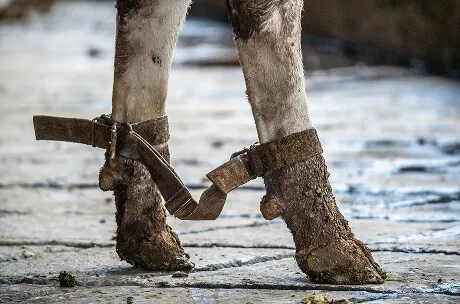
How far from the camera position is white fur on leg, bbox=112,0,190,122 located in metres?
2.51

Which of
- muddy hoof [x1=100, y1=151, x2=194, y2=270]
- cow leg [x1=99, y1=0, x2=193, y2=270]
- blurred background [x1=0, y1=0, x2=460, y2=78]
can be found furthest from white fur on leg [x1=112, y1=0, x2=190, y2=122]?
blurred background [x1=0, y1=0, x2=460, y2=78]

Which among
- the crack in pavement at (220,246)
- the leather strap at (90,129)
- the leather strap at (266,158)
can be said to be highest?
the leather strap at (90,129)

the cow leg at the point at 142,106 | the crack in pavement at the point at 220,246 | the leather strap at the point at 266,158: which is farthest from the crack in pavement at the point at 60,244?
the leather strap at the point at 266,158

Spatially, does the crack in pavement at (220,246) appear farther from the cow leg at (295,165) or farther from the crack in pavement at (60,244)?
the cow leg at (295,165)

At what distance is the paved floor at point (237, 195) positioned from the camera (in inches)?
95.7

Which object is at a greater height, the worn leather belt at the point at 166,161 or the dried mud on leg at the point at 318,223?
the worn leather belt at the point at 166,161

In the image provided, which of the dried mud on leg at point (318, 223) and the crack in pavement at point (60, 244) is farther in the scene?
the crack in pavement at point (60, 244)

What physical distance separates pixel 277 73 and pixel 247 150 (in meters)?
0.20

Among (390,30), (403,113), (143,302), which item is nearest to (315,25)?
(390,30)

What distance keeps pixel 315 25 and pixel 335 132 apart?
5542mm

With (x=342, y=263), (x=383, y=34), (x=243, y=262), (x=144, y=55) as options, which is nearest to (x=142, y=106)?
(x=144, y=55)

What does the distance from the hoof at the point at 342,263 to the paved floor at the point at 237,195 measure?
0.12 feet

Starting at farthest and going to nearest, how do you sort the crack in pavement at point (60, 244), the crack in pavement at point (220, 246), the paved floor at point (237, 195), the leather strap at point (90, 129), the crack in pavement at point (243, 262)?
the crack in pavement at point (60, 244) < the crack in pavement at point (220, 246) < the crack in pavement at point (243, 262) < the leather strap at point (90, 129) < the paved floor at point (237, 195)

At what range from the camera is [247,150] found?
2.39 m
